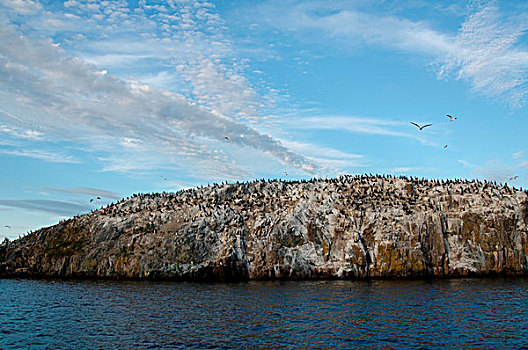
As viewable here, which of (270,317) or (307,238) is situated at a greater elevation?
(307,238)

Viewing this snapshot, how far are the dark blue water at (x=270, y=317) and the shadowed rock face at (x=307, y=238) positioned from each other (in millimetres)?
13412

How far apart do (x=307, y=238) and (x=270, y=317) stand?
4120cm

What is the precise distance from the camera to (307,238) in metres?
79.1

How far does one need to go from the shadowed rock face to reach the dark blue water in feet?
44.0

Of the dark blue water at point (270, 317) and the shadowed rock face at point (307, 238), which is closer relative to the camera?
the dark blue water at point (270, 317)

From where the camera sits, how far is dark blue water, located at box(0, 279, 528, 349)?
3084 centimetres

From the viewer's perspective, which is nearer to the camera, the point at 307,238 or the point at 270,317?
the point at 270,317

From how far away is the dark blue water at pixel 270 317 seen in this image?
101 ft

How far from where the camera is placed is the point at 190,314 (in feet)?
135

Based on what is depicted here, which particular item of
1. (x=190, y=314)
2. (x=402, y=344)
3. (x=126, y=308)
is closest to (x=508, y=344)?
(x=402, y=344)

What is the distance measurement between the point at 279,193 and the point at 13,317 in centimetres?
6007

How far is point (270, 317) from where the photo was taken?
127 feet

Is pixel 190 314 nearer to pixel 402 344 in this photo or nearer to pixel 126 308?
pixel 126 308

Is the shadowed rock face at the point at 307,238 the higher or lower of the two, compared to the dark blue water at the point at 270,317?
higher
